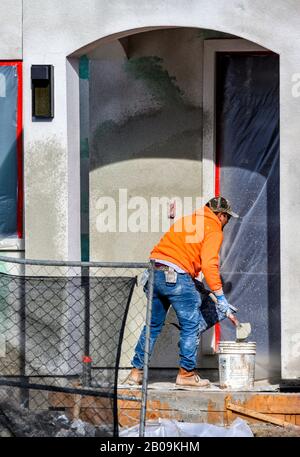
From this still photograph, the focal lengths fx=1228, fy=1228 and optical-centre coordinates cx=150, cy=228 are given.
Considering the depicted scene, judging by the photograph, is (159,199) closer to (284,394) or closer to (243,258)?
(243,258)

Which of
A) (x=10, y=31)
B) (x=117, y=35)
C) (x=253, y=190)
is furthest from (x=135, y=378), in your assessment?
(x=10, y=31)

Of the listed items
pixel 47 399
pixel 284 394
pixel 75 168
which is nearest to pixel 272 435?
pixel 284 394

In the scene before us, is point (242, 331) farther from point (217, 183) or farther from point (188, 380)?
point (217, 183)

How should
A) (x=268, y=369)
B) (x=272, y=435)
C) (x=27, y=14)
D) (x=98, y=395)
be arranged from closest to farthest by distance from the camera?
(x=98, y=395)
(x=272, y=435)
(x=27, y=14)
(x=268, y=369)

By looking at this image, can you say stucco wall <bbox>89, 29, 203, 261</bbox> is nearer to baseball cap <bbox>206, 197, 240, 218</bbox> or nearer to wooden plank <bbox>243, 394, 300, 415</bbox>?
baseball cap <bbox>206, 197, 240, 218</bbox>

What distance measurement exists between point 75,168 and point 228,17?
2.06 metres

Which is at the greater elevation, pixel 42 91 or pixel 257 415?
Answer: pixel 42 91

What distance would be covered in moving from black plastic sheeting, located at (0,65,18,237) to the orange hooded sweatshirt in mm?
1696

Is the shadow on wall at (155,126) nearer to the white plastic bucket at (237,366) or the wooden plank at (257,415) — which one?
the white plastic bucket at (237,366)

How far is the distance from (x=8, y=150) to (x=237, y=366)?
10.4 ft

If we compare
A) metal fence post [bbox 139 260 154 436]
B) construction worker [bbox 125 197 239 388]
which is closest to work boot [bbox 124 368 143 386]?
construction worker [bbox 125 197 239 388]

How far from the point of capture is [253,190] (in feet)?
41.3

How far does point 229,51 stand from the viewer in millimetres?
12531

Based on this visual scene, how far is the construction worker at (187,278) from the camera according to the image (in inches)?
450
